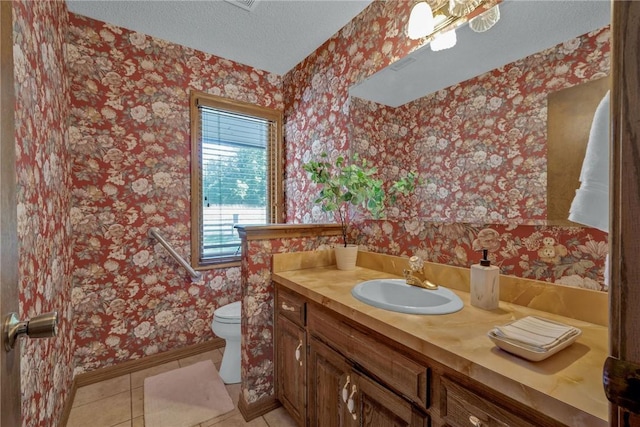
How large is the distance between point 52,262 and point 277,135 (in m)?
1.90

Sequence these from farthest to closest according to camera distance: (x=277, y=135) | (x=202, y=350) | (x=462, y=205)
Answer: (x=277, y=135), (x=202, y=350), (x=462, y=205)

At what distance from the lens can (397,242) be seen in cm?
156

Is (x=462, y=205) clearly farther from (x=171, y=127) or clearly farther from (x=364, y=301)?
(x=171, y=127)

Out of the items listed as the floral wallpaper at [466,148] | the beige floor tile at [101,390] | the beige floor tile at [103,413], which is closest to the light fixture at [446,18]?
the floral wallpaper at [466,148]

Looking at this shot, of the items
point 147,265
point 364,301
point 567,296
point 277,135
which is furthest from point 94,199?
point 567,296

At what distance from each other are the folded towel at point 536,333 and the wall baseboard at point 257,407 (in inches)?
55.1

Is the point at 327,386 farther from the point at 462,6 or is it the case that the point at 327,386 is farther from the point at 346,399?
the point at 462,6

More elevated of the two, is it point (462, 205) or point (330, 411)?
point (462, 205)

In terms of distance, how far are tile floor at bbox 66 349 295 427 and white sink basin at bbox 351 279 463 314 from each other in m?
0.91

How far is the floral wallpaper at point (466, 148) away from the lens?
95cm

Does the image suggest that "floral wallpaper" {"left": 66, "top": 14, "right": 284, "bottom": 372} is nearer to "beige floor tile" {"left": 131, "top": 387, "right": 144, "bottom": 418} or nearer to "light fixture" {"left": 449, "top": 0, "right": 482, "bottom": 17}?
"beige floor tile" {"left": 131, "top": 387, "right": 144, "bottom": 418}

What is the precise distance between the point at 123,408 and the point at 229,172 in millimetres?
1803

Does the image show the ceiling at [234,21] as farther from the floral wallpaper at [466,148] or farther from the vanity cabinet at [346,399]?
the vanity cabinet at [346,399]

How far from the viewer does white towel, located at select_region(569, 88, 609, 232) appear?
0.78m
